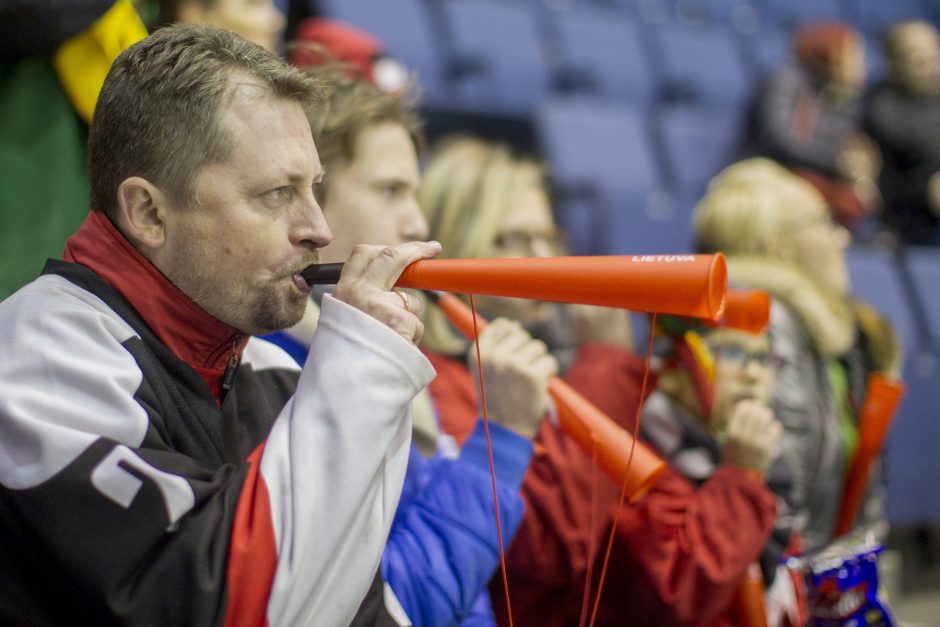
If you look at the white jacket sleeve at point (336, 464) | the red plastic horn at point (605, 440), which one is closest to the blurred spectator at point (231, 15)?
the red plastic horn at point (605, 440)

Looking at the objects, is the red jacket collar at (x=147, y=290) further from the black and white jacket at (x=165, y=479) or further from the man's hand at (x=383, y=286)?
the man's hand at (x=383, y=286)

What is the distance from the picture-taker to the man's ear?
81 cm

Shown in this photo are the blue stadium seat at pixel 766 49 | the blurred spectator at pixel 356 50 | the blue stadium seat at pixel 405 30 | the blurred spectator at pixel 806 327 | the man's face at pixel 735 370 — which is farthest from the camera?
the blue stadium seat at pixel 766 49

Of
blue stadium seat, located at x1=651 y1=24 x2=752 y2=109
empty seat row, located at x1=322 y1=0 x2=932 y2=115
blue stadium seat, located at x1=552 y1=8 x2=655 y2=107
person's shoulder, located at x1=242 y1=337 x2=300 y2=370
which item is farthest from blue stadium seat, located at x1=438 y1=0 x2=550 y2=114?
A: person's shoulder, located at x1=242 y1=337 x2=300 y2=370

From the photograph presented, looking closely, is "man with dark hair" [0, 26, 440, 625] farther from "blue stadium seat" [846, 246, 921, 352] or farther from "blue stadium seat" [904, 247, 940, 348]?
"blue stadium seat" [904, 247, 940, 348]

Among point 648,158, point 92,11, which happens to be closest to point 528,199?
point 92,11

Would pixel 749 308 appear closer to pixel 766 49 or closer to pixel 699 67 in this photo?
pixel 699 67

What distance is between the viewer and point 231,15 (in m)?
1.52

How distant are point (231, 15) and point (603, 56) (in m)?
2.03

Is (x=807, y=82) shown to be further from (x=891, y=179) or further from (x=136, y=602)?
(x=136, y=602)

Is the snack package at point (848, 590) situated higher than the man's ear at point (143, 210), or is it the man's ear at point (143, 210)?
the man's ear at point (143, 210)

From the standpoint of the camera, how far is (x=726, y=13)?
4.12 meters

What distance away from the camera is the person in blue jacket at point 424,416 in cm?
96

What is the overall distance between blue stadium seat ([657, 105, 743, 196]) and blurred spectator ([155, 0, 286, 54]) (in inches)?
67.0
